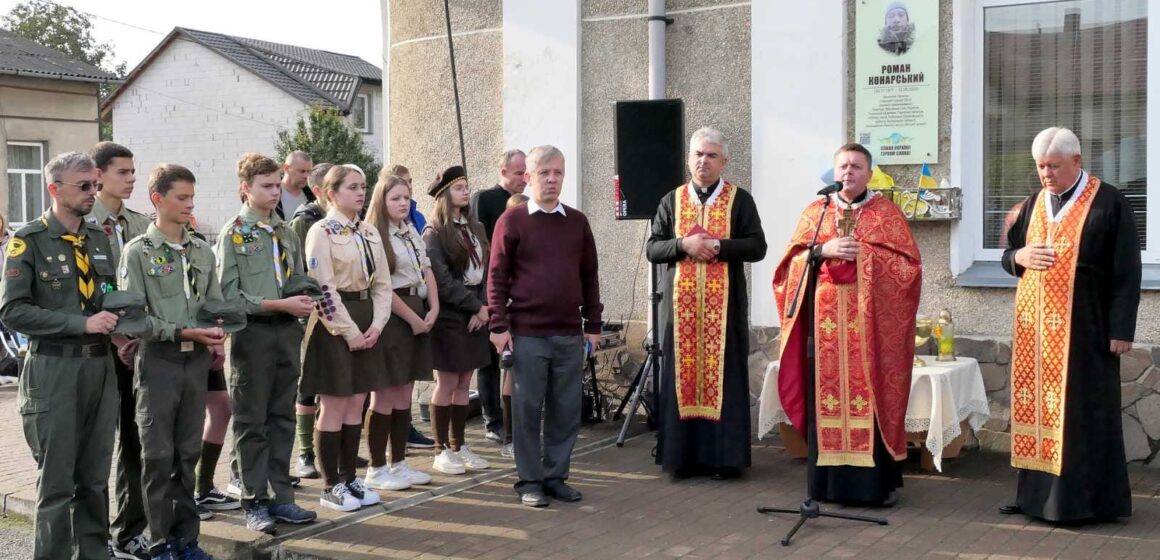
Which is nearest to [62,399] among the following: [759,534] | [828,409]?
[759,534]

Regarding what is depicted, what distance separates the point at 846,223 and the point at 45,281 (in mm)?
3958

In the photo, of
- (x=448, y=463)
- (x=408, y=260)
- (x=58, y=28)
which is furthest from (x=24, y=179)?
(x=58, y=28)

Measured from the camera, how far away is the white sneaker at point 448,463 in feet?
23.9

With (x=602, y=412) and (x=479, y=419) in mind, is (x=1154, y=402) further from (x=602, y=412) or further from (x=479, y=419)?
(x=479, y=419)

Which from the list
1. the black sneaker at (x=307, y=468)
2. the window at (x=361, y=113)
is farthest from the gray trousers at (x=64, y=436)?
the window at (x=361, y=113)

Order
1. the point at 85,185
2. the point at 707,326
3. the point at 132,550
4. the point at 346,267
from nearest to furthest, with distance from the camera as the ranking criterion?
1. the point at 85,185
2. the point at 132,550
3. the point at 346,267
4. the point at 707,326

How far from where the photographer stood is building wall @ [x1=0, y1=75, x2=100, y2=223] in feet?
75.0

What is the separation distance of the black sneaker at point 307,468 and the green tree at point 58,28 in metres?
56.4

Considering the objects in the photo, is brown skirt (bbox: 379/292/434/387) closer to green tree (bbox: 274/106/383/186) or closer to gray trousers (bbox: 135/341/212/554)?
gray trousers (bbox: 135/341/212/554)

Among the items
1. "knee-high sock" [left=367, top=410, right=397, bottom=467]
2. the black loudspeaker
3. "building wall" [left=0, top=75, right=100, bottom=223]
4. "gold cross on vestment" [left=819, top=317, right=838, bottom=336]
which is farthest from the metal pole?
"building wall" [left=0, top=75, right=100, bottom=223]

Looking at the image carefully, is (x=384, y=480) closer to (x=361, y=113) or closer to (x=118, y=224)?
(x=118, y=224)

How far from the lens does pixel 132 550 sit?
18.8 ft

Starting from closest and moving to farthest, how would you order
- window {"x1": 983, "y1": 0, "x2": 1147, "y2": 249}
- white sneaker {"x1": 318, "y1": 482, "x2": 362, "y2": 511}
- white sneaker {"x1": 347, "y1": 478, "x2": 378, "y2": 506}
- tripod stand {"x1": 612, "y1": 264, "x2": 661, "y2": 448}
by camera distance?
white sneaker {"x1": 318, "y1": 482, "x2": 362, "y2": 511}, white sneaker {"x1": 347, "y1": 478, "x2": 378, "y2": 506}, window {"x1": 983, "y1": 0, "x2": 1147, "y2": 249}, tripod stand {"x1": 612, "y1": 264, "x2": 661, "y2": 448}

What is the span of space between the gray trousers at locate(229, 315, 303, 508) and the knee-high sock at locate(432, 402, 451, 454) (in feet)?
4.65
